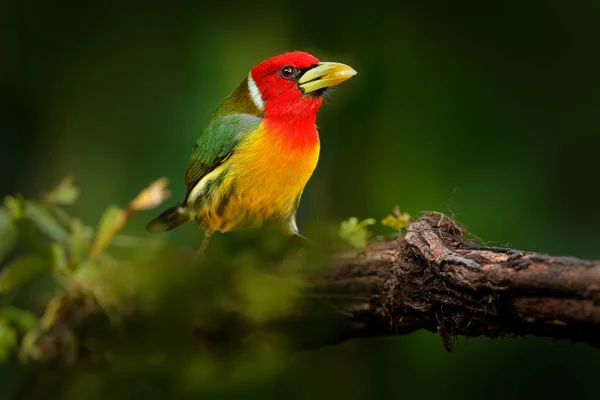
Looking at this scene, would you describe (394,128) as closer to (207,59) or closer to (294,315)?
(207,59)

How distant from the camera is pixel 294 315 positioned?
4.90 ft

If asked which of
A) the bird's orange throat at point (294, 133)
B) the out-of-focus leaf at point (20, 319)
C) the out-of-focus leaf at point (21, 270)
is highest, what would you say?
the bird's orange throat at point (294, 133)

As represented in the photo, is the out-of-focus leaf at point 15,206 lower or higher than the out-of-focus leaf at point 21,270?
higher

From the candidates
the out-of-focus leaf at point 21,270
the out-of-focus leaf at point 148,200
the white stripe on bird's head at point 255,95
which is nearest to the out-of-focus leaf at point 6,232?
the out-of-focus leaf at point 21,270

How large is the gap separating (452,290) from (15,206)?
3.87 feet

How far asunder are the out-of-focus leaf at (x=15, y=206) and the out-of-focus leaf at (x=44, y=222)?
0.05 ft

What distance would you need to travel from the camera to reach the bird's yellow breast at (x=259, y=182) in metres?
1.60

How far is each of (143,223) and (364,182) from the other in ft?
2.31

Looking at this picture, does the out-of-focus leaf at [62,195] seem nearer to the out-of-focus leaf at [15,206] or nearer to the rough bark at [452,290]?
the out-of-focus leaf at [15,206]

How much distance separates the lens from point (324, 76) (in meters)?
1.57

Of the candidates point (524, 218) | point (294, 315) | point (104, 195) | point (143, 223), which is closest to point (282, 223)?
point (294, 315)

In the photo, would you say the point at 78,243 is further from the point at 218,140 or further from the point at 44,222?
the point at 218,140

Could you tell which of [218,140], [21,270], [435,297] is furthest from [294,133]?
[21,270]

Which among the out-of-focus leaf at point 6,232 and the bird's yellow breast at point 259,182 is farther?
the out-of-focus leaf at point 6,232
